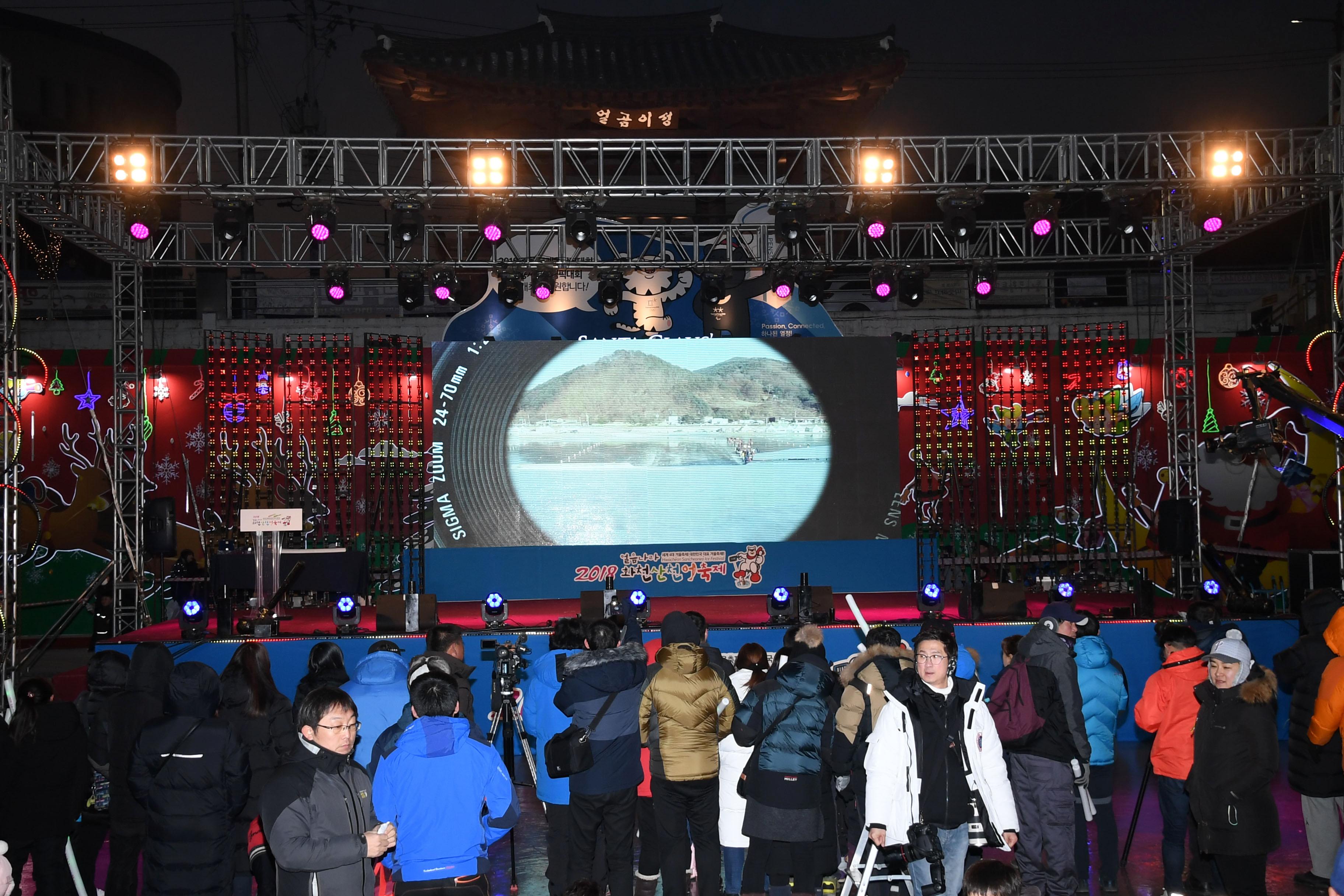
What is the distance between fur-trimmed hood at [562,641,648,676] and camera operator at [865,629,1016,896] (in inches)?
40.2

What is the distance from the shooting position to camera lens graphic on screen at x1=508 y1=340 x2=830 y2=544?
39.8 feet

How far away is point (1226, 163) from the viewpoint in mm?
8852

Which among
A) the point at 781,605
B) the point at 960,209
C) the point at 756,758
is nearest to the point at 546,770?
the point at 756,758

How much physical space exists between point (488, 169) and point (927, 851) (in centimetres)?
678

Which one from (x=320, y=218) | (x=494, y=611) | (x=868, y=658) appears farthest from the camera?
(x=494, y=611)

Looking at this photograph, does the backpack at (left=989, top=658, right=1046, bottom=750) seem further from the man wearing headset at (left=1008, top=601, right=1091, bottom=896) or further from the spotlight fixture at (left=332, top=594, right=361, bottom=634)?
the spotlight fixture at (left=332, top=594, right=361, bottom=634)

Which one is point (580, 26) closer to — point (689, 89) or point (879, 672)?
point (689, 89)

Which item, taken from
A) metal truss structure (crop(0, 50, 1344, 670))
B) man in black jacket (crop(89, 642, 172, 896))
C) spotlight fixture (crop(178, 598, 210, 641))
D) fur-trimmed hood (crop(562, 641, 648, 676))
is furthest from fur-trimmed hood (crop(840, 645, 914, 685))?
spotlight fixture (crop(178, 598, 210, 641))

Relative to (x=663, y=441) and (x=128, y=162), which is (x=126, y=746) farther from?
(x=663, y=441)

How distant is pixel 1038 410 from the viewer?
13836mm

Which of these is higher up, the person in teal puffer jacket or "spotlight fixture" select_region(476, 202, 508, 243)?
"spotlight fixture" select_region(476, 202, 508, 243)

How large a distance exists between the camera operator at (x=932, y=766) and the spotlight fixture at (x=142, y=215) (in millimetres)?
7543

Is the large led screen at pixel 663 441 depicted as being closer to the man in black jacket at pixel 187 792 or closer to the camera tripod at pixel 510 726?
the camera tripod at pixel 510 726

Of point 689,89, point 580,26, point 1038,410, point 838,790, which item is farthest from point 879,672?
point 580,26
